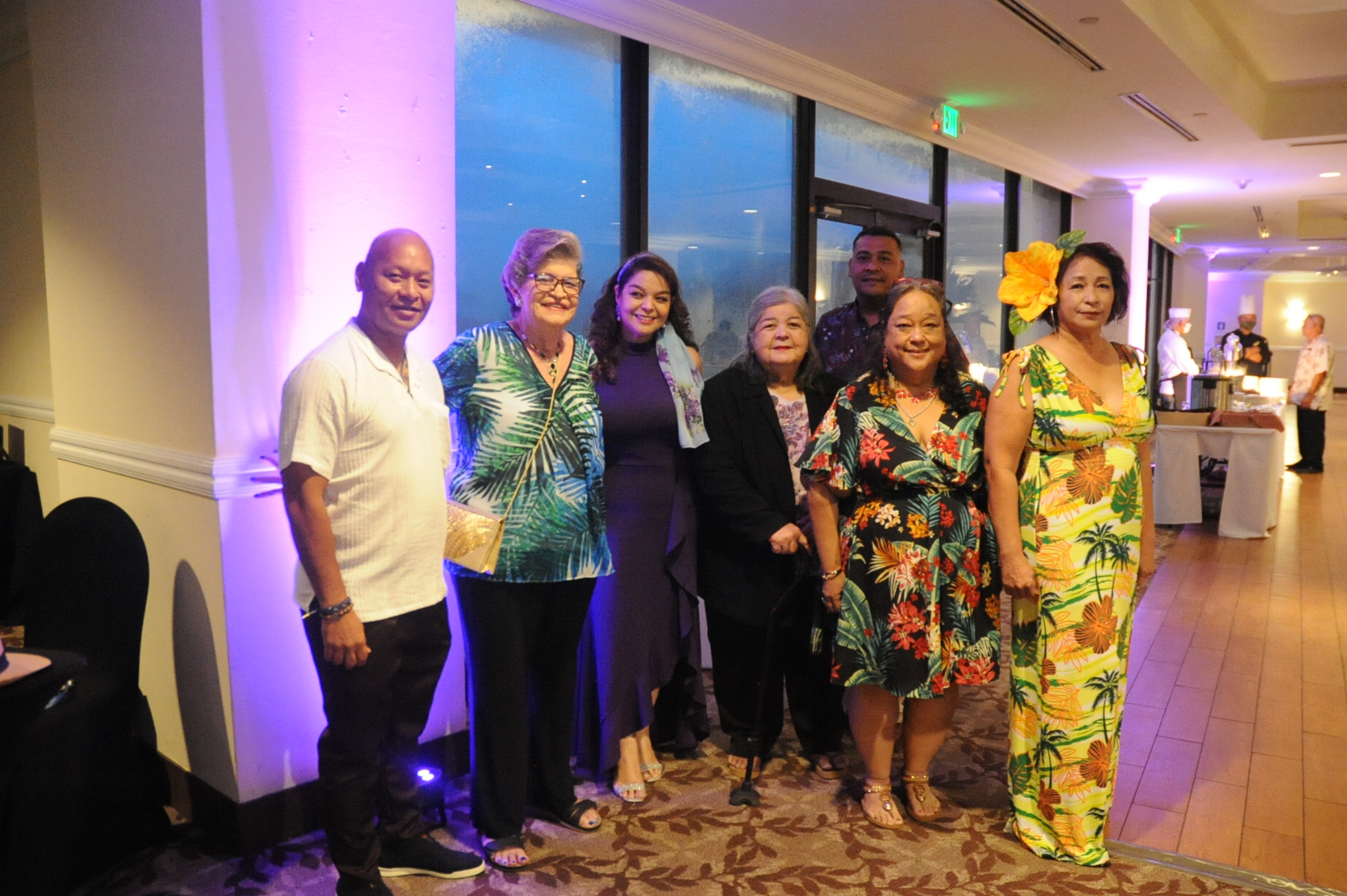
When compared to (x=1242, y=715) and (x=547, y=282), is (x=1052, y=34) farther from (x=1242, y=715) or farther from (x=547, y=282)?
(x=547, y=282)

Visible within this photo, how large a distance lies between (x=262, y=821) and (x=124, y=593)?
0.71 m

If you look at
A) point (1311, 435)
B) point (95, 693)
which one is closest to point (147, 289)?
point (95, 693)

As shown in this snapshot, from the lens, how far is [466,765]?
326 centimetres

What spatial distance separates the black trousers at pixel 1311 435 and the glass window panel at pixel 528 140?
30.7 feet

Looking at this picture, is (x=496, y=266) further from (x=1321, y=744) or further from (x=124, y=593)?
(x=1321, y=744)

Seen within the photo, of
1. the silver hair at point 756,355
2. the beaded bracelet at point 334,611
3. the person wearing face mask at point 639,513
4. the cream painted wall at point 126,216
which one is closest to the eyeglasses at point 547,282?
the person wearing face mask at point 639,513

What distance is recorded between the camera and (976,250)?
8.22 meters

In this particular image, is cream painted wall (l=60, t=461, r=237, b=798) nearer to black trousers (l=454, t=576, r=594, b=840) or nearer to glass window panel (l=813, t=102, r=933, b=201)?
black trousers (l=454, t=576, r=594, b=840)

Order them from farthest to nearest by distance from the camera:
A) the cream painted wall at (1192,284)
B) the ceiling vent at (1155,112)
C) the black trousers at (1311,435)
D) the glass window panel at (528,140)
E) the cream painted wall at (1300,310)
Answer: the cream painted wall at (1300,310) < the cream painted wall at (1192,284) < the black trousers at (1311,435) < the ceiling vent at (1155,112) < the glass window panel at (528,140)

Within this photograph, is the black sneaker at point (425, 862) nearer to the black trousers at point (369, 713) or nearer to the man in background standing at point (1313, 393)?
the black trousers at point (369, 713)

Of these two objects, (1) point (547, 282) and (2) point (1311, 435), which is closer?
(1) point (547, 282)

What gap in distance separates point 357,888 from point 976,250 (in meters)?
7.20

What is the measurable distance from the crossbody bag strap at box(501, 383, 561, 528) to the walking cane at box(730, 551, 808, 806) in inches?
34.9

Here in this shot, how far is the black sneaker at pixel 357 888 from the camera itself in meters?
2.34
